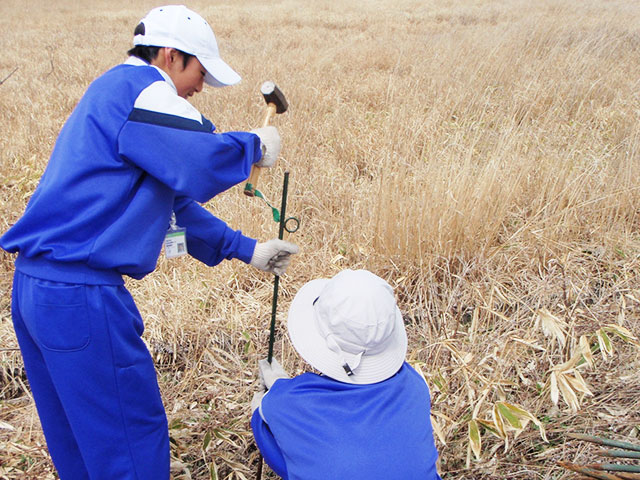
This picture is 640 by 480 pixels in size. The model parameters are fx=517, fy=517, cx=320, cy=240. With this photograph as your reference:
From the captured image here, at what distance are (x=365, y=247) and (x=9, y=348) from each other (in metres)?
1.77

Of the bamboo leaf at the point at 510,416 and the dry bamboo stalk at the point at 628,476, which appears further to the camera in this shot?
the bamboo leaf at the point at 510,416

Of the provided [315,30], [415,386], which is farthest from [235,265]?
[315,30]

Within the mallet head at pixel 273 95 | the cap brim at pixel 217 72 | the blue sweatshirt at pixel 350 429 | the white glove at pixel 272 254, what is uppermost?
the cap brim at pixel 217 72

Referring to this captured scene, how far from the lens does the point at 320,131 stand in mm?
4242

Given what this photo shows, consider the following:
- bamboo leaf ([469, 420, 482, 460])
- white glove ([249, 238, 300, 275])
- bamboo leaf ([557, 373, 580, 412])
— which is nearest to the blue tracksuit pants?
white glove ([249, 238, 300, 275])

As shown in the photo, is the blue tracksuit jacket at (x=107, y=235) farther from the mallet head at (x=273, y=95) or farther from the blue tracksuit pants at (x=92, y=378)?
the mallet head at (x=273, y=95)

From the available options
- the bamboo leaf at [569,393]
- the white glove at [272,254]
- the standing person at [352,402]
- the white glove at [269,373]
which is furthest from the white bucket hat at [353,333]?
the bamboo leaf at [569,393]

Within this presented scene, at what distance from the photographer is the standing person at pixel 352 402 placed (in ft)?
3.99

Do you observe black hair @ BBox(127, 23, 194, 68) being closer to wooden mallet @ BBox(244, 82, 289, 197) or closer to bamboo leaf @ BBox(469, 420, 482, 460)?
wooden mallet @ BBox(244, 82, 289, 197)

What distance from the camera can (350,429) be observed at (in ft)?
4.05

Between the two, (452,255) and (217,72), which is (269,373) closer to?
(217,72)

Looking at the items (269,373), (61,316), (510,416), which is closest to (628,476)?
(510,416)

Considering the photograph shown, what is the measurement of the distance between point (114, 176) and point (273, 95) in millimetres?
667

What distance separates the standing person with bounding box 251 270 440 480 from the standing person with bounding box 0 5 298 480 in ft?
1.44
